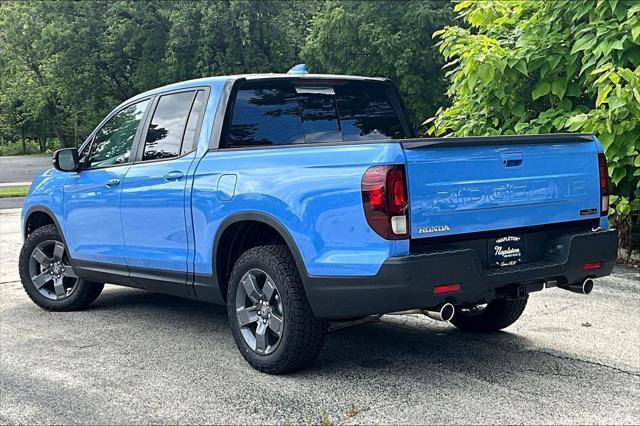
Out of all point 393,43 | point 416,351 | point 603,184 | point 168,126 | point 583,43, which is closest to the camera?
point 603,184

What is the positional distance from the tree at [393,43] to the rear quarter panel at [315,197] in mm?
23557

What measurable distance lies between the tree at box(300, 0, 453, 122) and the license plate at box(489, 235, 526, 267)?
23.7 metres

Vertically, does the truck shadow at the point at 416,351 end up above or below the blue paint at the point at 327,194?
below

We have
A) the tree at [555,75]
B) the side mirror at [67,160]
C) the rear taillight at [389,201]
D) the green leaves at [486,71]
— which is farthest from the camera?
the green leaves at [486,71]

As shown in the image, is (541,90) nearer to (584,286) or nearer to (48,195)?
(584,286)

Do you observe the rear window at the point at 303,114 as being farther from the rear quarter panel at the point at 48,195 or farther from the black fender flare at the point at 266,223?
the rear quarter panel at the point at 48,195

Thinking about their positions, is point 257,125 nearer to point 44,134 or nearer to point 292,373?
point 292,373

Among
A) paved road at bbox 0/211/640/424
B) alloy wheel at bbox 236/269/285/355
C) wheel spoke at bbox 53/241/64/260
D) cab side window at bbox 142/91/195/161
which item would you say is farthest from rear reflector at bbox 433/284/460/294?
wheel spoke at bbox 53/241/64/260

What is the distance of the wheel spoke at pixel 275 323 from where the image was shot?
4.49m

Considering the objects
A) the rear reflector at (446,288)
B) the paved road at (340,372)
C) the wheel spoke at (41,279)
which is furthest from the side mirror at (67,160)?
the rear reflector at (446,288)

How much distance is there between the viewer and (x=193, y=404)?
414cm

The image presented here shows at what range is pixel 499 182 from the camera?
4.27 m

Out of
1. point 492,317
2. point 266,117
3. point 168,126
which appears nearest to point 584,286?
point 492,317

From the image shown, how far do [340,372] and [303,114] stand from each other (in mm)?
1912
